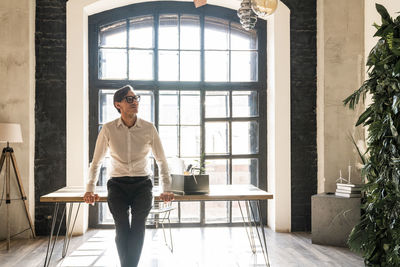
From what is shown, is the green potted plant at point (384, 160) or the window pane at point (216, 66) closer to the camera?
the green potted plant at point (384, 160)

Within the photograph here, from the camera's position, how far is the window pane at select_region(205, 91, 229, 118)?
236 inches

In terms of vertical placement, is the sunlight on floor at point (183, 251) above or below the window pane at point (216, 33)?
below

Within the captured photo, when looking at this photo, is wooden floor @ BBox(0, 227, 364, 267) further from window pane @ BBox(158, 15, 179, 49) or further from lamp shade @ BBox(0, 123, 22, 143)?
window pane @ BBox(158, 15, 179, 49)

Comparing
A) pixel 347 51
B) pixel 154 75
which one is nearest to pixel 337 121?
pixel 347 51

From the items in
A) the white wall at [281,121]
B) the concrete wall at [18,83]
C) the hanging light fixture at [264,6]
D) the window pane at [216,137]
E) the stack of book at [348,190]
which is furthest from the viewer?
the window pane at [216,137]

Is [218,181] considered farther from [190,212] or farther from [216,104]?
[216,104]

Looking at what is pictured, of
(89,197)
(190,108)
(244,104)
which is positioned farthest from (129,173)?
(244,104)

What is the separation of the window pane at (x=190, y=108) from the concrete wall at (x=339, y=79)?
187 cm

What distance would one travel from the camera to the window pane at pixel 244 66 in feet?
19.8

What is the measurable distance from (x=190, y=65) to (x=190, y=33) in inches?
19.8

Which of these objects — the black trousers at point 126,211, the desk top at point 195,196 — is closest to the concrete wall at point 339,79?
the desk top at point 195,196

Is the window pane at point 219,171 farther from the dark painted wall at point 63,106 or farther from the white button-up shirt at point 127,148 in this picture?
the white button-up shirt at point 127,148

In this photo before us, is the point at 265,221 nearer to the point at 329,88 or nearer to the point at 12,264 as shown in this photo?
the point at 329,88

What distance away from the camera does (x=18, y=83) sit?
519 cm
